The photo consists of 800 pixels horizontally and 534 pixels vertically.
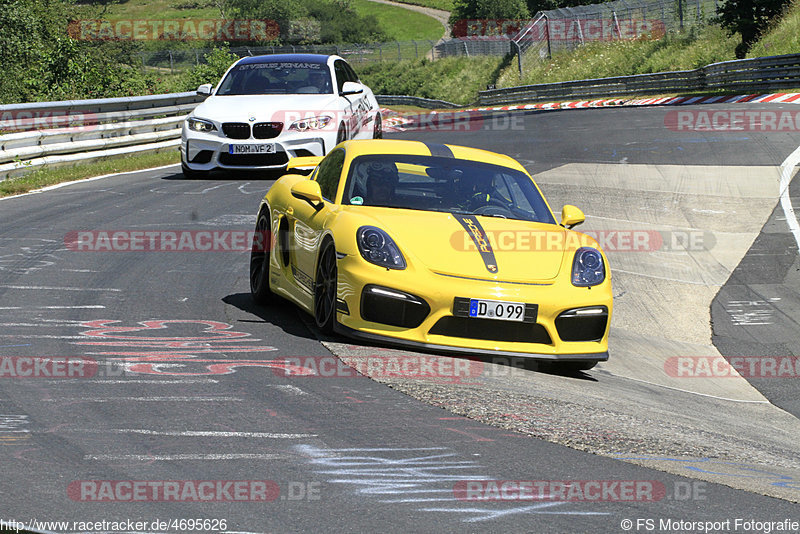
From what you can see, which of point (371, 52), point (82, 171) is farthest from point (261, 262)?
point (371, 52)

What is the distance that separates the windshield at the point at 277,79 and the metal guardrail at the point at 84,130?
331 cm

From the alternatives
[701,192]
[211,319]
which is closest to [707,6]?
[701,192]

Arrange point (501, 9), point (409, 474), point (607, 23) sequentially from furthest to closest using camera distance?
1. point (501, 9)
2. point (607, 23)
3. point (409, 474)

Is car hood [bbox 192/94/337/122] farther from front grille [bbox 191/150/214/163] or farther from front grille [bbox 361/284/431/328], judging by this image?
front grille [bbox 361/284/431/328]

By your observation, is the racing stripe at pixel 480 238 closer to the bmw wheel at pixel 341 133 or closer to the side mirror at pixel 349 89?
the bmw wheel at pixel 341 133

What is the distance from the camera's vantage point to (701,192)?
51.0ft

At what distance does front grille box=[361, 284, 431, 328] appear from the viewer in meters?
6.66

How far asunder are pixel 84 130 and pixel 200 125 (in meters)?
4.12

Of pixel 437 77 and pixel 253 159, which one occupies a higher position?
pixel 437 77

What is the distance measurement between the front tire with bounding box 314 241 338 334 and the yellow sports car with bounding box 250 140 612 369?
0.01 metres

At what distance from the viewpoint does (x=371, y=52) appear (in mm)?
67125

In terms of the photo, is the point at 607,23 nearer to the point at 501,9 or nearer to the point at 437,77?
the point at 437,77

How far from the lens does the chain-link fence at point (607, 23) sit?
43.9 metres

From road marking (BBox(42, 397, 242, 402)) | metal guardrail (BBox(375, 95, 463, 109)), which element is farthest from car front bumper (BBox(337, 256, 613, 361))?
metal guardrail (BBox(375, 95, 463, 109))
